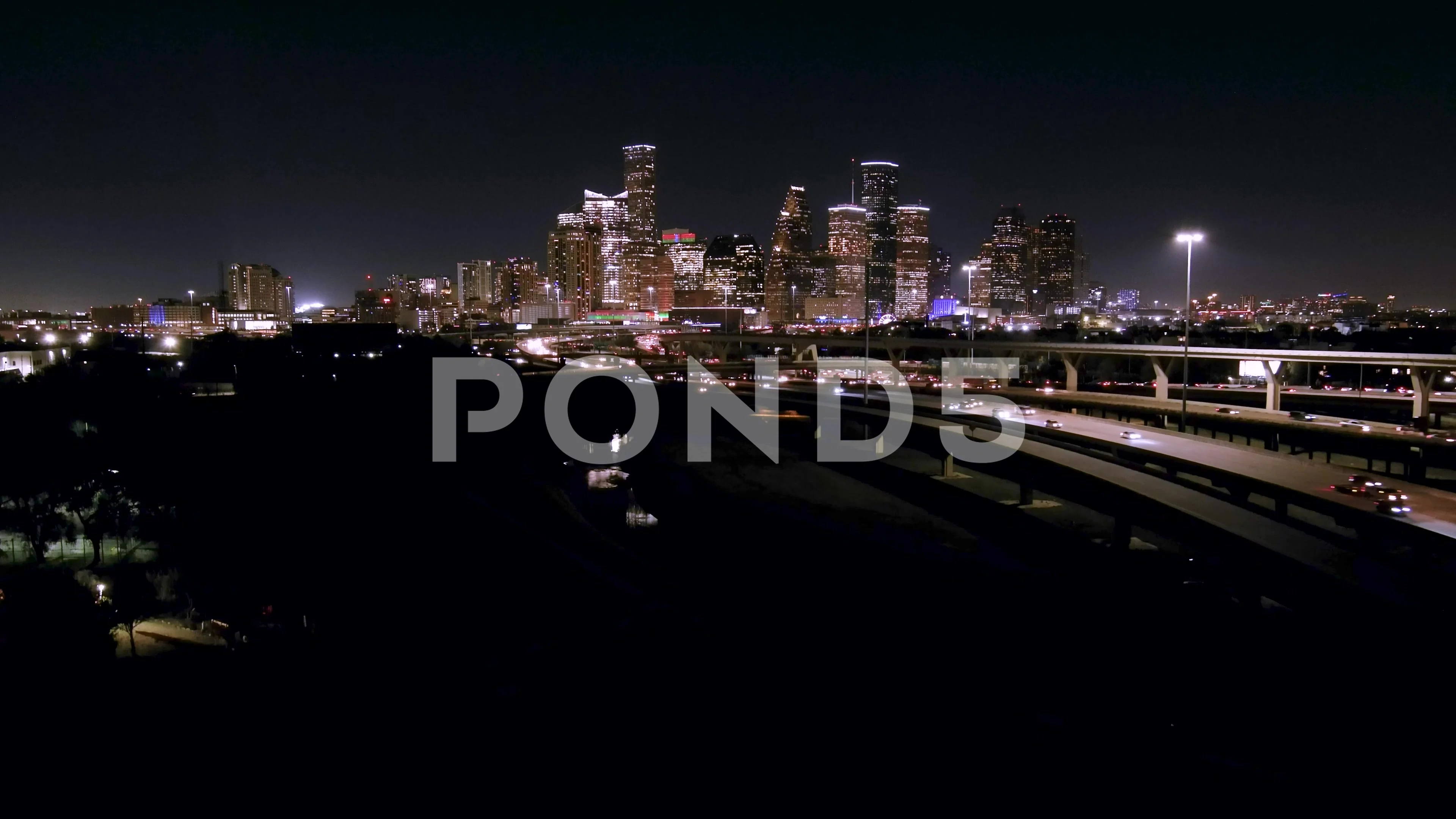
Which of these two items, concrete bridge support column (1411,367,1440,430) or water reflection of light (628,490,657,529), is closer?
water reflection of light (628,490,657,529)

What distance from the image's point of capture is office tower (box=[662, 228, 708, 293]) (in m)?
172

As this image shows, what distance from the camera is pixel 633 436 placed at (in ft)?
101

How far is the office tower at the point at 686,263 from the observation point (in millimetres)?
171625

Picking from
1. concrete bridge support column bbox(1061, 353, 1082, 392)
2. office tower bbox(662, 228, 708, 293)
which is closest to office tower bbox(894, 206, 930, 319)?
office tower bbox(662, 228, 708, 293)

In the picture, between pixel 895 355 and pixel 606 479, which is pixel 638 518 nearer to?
pixel 606 479

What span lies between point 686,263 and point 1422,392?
154 metres

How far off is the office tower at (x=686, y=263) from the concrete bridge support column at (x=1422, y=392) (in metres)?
146

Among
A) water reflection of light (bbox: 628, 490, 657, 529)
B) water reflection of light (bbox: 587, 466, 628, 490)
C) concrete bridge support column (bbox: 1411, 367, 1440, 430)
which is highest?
concrete bridge support column (bbox: 1411, 367, 1440, 430)

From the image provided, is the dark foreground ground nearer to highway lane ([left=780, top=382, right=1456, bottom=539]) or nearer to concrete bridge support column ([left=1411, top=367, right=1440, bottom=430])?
highway lane ([left=780, top=382, right=1456, bottom=539])

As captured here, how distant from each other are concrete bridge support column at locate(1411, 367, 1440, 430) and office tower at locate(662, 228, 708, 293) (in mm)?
146050

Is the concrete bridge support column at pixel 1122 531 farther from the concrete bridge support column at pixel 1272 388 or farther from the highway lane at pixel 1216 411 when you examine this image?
the concrete bridge support column at pixel 1272 388

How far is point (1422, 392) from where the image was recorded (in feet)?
85.0

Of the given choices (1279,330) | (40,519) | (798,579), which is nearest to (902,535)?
(798,579)

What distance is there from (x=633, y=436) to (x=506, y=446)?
6313mm
